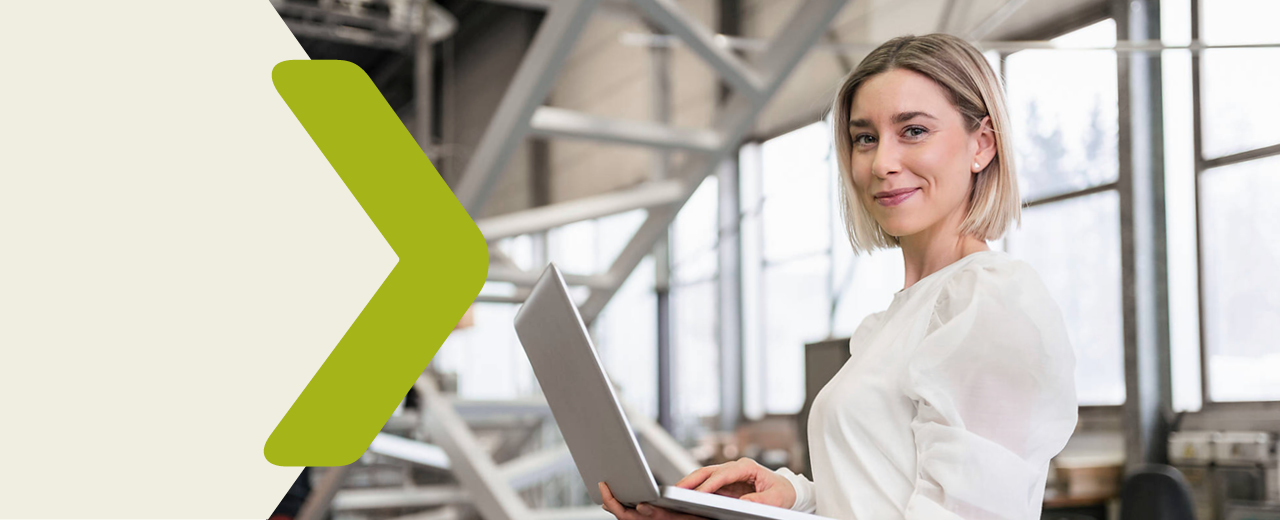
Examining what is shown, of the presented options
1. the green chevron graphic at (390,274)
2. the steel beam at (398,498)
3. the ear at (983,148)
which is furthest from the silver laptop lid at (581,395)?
the steel beam at (398,498)

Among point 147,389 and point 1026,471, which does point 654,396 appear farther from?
point 1026,471

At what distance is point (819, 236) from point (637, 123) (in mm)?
4554

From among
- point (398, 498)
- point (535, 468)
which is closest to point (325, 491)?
point (535, 468)

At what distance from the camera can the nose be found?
3.97 feet

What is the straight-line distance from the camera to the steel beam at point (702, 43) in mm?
3029

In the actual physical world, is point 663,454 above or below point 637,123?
below

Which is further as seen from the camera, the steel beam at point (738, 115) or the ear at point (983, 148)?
the steel beam at point (738, 115)

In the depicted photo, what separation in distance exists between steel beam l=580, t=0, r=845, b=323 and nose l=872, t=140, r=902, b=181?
6.40 feet

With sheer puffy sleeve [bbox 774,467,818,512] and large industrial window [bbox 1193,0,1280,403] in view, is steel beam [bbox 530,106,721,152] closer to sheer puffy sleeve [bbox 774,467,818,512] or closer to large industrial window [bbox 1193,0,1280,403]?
sheer puffy sleeve [bbox 774,467,818,512]

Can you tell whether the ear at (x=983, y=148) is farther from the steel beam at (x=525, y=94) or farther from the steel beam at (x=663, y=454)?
the steel beam at (x=663, y=454)

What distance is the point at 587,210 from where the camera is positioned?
3.93 m

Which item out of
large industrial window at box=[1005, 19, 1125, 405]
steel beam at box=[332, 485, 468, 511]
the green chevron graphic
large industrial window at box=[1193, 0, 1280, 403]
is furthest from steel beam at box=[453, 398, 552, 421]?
large industrial window at box=[1193, 0, 1280, 403]

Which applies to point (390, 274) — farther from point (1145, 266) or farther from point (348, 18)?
point (348, 18)

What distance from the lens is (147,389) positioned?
3.23 metres
